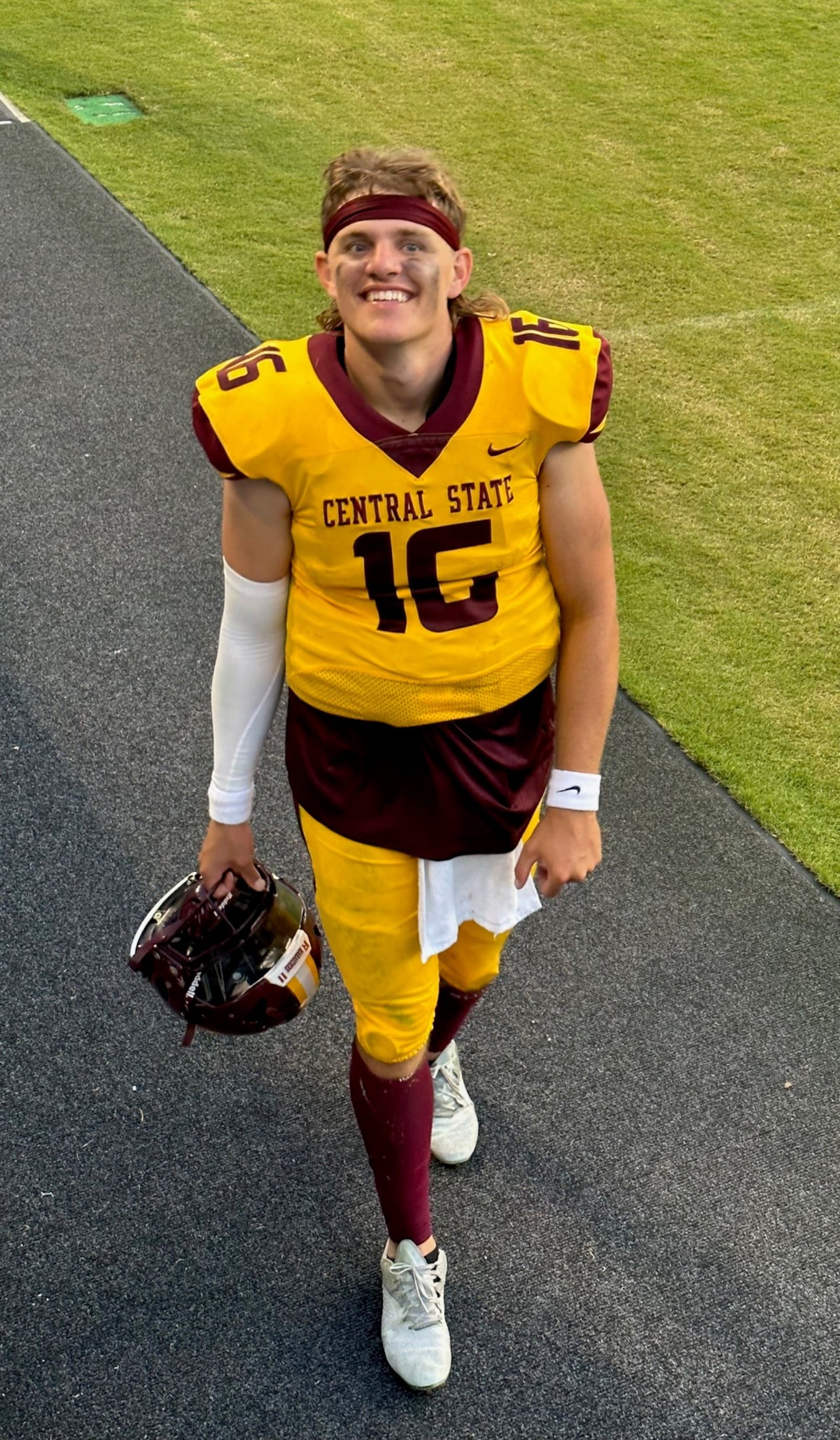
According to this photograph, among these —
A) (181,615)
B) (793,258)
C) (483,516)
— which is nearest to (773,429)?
(793,258)

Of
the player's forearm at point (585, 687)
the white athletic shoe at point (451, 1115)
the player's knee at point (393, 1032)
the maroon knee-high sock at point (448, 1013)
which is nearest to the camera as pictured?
the player's forearm at point (585, 687)

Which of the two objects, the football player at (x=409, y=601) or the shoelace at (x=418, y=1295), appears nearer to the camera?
the football player at (x=409, y=601)

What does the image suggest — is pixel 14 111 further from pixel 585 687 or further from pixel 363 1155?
pixel 585 687

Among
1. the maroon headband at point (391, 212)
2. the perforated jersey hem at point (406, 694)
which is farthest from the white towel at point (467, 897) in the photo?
the maroon headband at point (391, 212)

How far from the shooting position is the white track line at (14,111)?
26.3ft

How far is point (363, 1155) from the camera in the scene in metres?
2.91

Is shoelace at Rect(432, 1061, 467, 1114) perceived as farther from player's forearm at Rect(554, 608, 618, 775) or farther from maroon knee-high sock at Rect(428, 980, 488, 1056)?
player's forearm at Rect(554, 608, 618, 775)

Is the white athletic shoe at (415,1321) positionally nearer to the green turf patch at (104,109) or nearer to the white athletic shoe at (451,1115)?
the white athletic shoe at (451,1115)

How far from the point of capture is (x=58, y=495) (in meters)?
4.95

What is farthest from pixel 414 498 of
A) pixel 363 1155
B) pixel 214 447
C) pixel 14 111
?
pixel 14 111

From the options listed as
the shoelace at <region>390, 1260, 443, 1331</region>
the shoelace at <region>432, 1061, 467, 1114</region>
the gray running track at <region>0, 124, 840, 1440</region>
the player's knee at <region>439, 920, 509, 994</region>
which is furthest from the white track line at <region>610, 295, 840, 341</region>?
the shoelace at <region>390, 1260, 443, 1331</region>

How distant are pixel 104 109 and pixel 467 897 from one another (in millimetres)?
7204

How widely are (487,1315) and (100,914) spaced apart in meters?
1.35

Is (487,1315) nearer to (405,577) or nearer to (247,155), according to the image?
(405,577)
